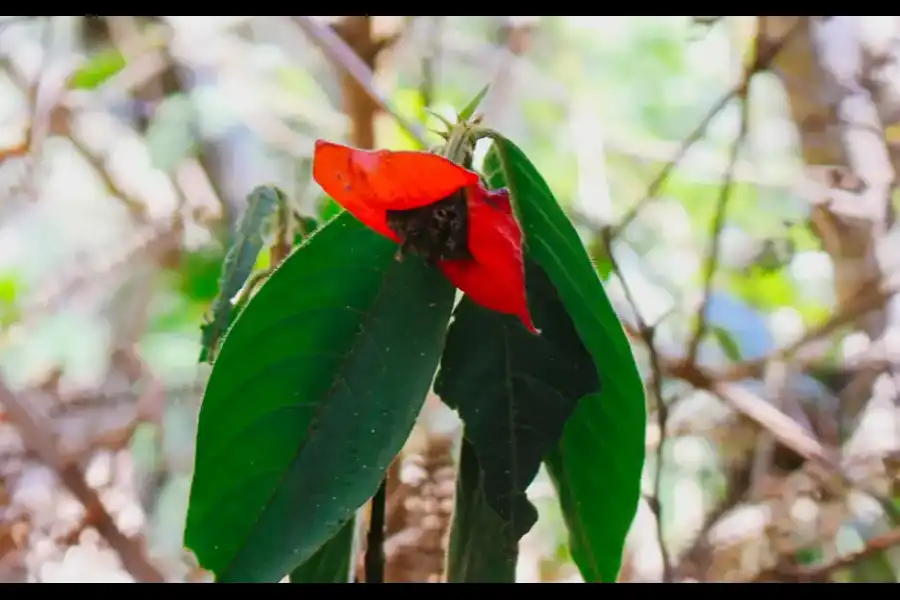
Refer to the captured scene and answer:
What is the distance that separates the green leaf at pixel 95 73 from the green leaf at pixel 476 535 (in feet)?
3.66

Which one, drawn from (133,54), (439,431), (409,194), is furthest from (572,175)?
(409,194)

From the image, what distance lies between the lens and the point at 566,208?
1.12 meters

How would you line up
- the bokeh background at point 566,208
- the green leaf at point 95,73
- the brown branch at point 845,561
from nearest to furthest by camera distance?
the brown branch at point 845,561
the bokeh background at point 566,208
the green leaf at point 95,73

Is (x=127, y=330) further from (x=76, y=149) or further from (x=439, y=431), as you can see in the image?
(x=439, y=431)

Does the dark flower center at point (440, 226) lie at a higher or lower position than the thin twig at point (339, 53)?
lower

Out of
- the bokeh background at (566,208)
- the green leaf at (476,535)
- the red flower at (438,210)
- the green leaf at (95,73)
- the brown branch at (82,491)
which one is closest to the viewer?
the red flower at (438,210)

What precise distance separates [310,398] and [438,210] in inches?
4.0

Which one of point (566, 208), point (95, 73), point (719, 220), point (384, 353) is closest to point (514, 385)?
point (384, 353)

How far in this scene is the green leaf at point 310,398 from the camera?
335mm

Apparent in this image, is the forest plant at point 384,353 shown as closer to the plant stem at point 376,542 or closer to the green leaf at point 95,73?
the plant stem at point 376,542

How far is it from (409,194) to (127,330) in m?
1.20

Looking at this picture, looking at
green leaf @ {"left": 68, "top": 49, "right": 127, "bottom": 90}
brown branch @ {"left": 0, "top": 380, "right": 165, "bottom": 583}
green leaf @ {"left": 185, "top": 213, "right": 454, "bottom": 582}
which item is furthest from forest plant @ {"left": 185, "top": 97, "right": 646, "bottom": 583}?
green leaf @ {"left": 68, "top": 49, "right": 127, "bottom": 90}

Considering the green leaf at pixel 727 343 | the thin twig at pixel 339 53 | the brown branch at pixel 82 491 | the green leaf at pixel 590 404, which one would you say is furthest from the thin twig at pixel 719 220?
the brown branch at pixel 82 491
